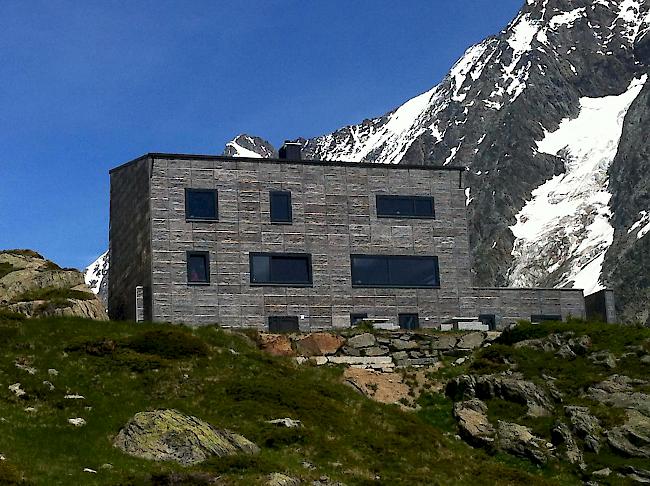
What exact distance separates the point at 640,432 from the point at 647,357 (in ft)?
24.5

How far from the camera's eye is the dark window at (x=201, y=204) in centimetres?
5709

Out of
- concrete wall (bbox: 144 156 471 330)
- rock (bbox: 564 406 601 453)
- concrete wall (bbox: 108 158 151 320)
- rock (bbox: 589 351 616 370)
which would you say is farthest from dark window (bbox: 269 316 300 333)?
rock (bbox: 564 406 601 453)

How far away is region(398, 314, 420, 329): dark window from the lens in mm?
58469

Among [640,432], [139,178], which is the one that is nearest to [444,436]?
[640,432]

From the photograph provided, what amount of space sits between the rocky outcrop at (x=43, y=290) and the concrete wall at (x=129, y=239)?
2.61m

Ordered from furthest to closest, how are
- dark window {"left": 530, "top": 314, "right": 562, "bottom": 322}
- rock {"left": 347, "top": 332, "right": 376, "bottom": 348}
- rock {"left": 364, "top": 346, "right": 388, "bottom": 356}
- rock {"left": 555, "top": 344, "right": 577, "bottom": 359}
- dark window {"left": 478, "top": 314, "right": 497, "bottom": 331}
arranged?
dark window {"left": 530, "top": 314, "right": 562, "bottom": 322}
dark window {"left": 478, "top": 314, "right": 497, "bottom": 331}
rock {"left": 347, "top": 332, "right": 376, "bottom": 348}
rock {"left": 364, "top": 346, "right": 388, "bottom": 356}
rock {"left": 555, "top": 344, "right": 577, "bottom": 359}

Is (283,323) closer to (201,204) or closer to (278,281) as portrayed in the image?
(278,281)

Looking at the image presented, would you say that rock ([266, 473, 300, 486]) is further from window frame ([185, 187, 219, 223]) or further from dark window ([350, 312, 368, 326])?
window frame ([185, 187, 219, 223])

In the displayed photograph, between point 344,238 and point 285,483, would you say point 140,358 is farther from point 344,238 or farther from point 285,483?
point 344,238

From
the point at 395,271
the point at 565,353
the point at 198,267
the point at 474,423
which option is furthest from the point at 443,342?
the point at 198,267

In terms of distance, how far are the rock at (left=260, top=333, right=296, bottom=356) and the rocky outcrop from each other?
8.47 meters

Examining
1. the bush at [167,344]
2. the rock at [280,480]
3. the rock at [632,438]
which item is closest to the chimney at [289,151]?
the bush at [167,344]

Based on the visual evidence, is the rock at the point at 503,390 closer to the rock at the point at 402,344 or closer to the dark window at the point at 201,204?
the rock at the point at 402,344

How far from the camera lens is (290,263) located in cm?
5781
